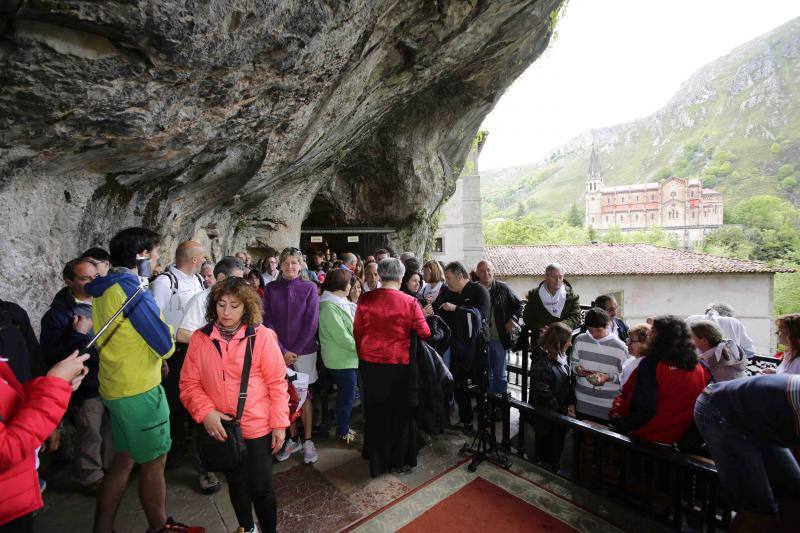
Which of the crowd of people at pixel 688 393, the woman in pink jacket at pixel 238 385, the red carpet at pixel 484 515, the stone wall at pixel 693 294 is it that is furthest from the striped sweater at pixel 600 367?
the stone wall at pixel 693 294

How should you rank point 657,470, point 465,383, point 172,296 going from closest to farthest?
point 657,470, point 172,296, point 465,383

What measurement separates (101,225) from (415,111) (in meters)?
7.12

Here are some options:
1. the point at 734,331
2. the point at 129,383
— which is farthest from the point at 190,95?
the point at 734,331

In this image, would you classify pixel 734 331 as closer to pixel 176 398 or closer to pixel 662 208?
pixel 176 398

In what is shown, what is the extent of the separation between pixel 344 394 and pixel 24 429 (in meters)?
2.65

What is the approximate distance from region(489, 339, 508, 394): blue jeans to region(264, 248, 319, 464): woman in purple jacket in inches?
93.2

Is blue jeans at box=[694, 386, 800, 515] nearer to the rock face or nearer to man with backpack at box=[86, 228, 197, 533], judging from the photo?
man with backpack at box=[86, 228, 197, 533]

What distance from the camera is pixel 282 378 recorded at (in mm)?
2307

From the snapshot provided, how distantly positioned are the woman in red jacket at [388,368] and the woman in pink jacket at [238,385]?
1149 mm

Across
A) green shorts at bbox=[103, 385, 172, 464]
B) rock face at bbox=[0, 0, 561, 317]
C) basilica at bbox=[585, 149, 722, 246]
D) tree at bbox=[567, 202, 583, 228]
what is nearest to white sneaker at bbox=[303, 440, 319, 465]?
green shorts at bbox=[103, 385, 172, 464]

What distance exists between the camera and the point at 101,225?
400 cm

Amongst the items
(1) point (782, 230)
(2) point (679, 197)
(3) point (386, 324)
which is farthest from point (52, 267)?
(2) point (679, 197)

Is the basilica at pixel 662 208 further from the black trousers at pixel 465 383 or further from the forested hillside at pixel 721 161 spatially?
the black trousers at pixel 465 383

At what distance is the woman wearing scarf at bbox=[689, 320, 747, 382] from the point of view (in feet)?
10.2
